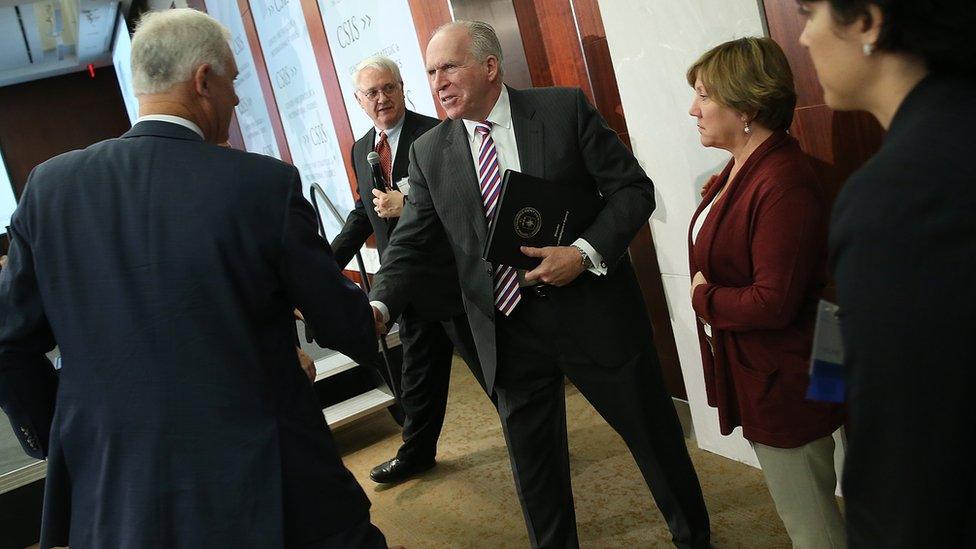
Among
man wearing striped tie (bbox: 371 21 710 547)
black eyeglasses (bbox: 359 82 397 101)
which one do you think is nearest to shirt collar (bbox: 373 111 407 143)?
black eyeglasses (bbox: 359 82 397 101)

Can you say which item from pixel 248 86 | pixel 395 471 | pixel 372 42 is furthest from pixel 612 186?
pixel 248 86

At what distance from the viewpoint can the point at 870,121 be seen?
2.07 m

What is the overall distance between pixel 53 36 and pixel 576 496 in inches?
439

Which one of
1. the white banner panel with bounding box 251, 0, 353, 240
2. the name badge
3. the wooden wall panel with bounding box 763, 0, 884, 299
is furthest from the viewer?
the white banner panel with bounding box 251, 0, 353, 240

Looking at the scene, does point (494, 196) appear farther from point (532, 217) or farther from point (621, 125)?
point (621, 125)

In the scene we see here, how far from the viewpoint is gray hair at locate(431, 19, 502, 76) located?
2416 millimetres

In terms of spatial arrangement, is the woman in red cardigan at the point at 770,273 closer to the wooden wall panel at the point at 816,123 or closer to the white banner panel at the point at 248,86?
the wooden wall panel at the point at 816,123

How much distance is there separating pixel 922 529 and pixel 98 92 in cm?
1521

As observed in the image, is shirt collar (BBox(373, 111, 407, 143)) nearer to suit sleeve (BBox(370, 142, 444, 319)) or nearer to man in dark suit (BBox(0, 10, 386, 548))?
suit sleeve (BBox(370, 142, 444, 319))

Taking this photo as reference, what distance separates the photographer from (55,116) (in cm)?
1359

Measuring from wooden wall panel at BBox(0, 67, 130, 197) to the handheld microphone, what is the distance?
1151 cm

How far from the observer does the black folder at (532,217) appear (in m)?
2.16

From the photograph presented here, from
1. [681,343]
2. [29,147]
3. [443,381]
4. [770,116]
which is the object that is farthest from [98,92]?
[770,116]

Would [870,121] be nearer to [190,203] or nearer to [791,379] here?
[791,379]
